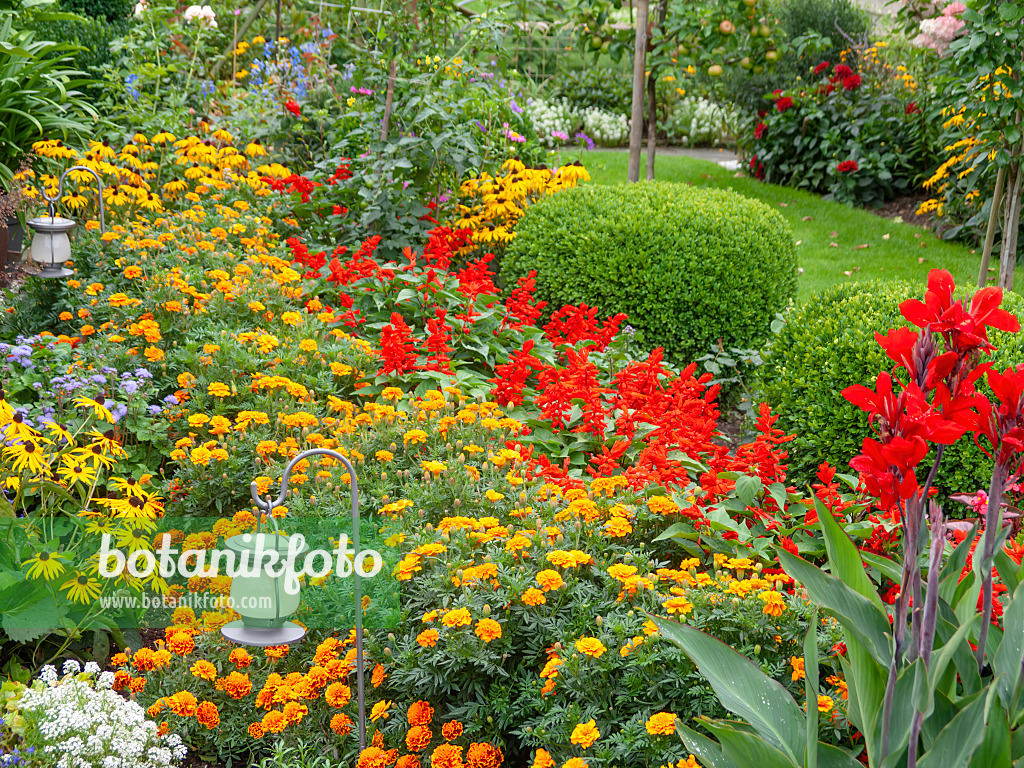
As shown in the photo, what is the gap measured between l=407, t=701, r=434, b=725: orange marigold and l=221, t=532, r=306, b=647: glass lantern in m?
0.33

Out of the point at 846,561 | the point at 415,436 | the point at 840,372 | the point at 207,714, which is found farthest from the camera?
the point at 840,372

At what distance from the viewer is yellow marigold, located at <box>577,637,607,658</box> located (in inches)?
70.9

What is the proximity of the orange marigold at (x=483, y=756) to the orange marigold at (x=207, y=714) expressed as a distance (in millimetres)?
655

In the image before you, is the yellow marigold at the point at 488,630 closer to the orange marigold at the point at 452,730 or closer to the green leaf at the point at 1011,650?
the orange marigold at the point at 452,730

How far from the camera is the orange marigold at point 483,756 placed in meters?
1.87

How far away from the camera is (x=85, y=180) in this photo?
16.0 feet

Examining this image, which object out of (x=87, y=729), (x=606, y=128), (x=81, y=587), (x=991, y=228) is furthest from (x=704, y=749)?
(x=606, y=128)

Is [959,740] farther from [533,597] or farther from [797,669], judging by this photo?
[533,597]

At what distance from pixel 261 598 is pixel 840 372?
2.37 meters

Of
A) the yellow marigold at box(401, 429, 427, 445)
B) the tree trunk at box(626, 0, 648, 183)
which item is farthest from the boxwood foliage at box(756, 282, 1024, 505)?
the tree trunk at box(626, 0, 648, 183)

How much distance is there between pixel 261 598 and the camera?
6.06ft

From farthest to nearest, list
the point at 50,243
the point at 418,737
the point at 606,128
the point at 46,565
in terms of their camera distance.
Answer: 1. the point at 606,128
2. the point at 50,243
3. the point at 46,565
4. the point at 418,737

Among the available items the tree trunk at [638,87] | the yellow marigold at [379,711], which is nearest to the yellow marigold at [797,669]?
the yellow marigold at [379,711]

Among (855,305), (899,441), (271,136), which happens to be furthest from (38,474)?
(271,136)
